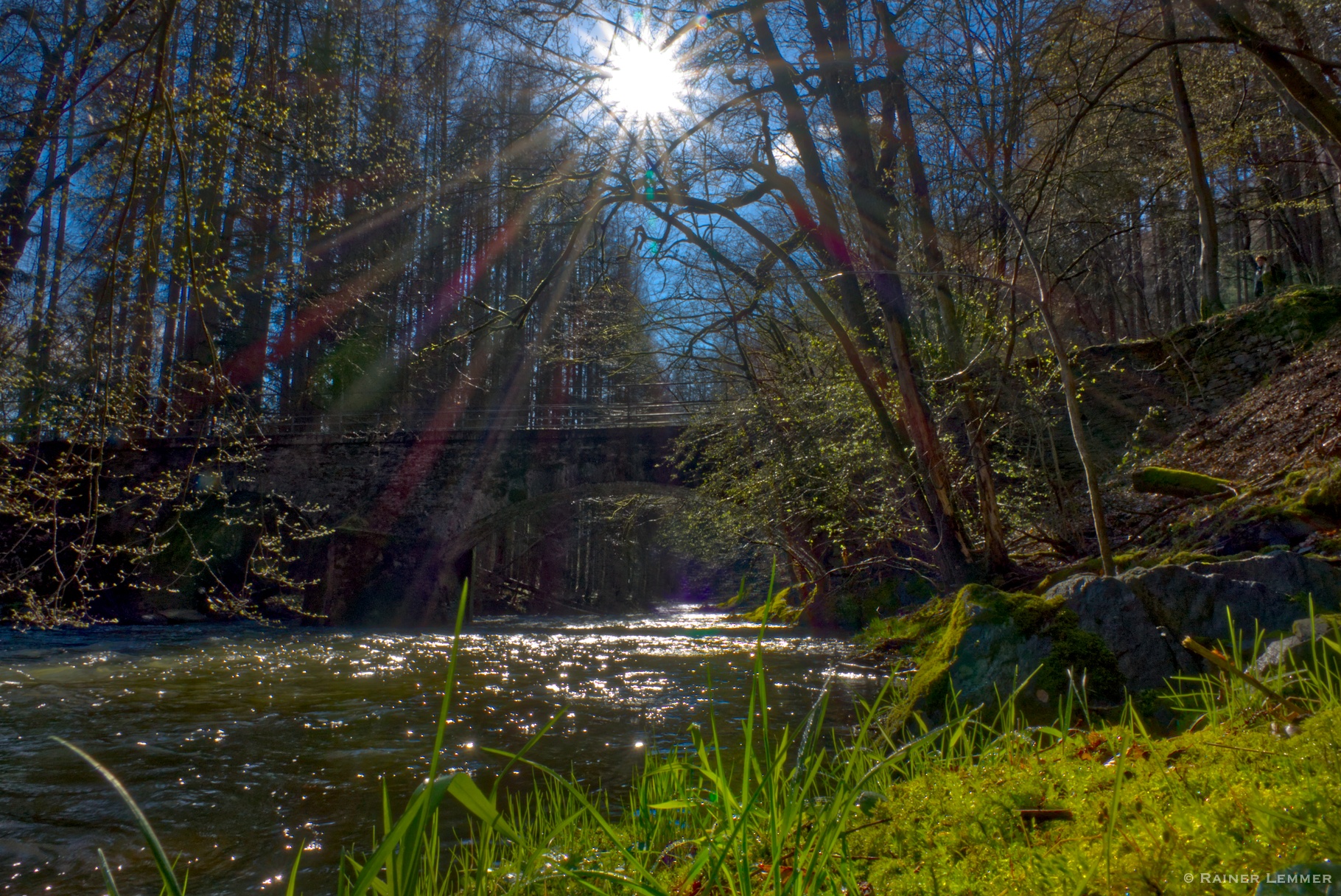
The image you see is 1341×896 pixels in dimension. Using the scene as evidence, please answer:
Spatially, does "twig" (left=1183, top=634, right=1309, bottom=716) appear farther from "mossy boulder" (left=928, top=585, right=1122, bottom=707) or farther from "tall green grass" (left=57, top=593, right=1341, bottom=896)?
"mossy boulder" (left=928, top=585, right=1122, bottom=707)

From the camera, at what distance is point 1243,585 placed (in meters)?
3.39

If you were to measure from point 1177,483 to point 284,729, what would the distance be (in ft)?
23.6

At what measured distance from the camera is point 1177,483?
21.6 feet

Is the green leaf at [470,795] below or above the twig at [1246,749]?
above

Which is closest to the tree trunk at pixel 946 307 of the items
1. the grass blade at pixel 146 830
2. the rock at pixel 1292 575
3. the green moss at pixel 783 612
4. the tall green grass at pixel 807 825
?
the rock at pixel 1292 575

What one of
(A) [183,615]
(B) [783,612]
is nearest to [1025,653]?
(B) [783,612]

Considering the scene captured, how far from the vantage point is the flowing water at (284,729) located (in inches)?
115

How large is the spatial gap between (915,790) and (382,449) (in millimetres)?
16516

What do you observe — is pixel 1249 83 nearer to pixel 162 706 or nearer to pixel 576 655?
pixel 576 655

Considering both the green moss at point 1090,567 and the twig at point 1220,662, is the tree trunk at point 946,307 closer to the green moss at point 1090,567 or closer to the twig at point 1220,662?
the green moss at point 1090,567

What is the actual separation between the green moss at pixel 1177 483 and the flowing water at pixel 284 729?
3.08 m

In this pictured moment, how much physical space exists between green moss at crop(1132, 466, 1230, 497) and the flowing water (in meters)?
3.08

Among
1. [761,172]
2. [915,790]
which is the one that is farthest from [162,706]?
[761,172]

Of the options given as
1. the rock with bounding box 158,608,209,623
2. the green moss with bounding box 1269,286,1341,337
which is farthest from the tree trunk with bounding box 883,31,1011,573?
the rock with bounding box 158,608,209,623
